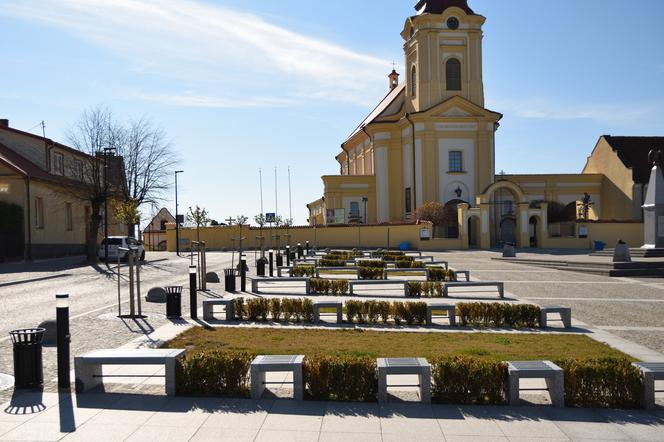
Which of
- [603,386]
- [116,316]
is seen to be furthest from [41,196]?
[603,386]

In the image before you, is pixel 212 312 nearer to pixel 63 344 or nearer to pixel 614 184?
pixel 63 344

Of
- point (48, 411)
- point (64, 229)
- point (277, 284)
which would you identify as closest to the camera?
point (48, 411)

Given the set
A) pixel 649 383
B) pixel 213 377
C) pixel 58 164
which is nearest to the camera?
pixel 649 383

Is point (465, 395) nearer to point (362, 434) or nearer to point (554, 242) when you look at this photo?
point (362, 434)

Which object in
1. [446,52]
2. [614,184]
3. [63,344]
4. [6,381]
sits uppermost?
[446,52]

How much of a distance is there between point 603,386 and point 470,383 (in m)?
1.44

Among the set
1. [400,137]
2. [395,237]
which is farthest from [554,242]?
[400,137]

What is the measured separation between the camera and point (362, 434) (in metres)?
5.96

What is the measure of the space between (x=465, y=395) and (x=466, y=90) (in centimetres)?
5315

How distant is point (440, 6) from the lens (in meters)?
57.0

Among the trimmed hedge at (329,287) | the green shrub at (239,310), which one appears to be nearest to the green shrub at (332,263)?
the trimmed hedge at (329,287)

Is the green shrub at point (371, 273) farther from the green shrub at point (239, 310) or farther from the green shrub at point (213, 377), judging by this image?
Result: the green shrub at point (213, 377)

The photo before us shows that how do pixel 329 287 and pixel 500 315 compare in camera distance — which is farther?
pixel 329 287

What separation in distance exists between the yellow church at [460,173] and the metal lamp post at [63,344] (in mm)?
44206
